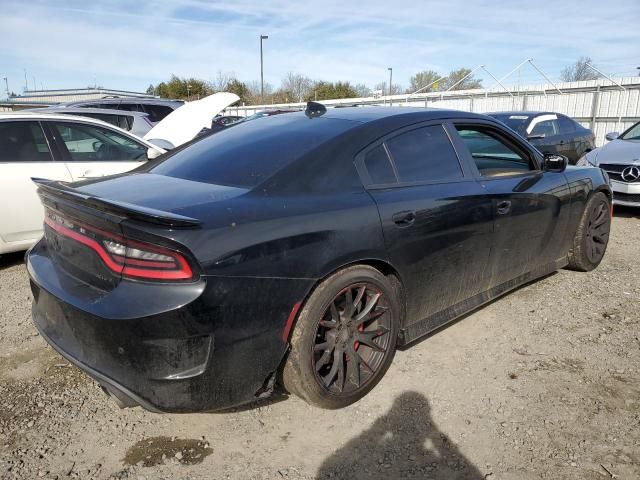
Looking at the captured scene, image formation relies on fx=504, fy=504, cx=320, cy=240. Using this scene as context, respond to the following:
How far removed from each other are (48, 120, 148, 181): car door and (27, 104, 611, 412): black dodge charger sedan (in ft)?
7.97

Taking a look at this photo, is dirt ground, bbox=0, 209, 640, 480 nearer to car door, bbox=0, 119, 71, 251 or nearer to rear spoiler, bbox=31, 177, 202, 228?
rear spoiler, bbox=31, 177, 202, 228

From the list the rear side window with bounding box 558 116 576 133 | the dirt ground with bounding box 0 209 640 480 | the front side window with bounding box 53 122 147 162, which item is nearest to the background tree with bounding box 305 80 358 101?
the rear side window with bounding box 558 116 576 133

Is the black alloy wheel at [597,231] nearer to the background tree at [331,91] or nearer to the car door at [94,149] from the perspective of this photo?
the car door at [94,149]

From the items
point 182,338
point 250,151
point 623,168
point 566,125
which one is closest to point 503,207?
point 250,151

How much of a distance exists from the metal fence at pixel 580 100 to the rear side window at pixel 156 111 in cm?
1278

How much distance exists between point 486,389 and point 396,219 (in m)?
1.14

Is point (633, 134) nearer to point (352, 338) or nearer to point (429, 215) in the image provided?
point (429, 215)

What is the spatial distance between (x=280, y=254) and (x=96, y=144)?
4.13 metres

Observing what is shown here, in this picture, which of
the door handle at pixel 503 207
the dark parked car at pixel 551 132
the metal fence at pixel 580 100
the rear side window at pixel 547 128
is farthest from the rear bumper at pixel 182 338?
the metal fence at pixel 580 100

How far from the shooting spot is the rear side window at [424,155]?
2.96m

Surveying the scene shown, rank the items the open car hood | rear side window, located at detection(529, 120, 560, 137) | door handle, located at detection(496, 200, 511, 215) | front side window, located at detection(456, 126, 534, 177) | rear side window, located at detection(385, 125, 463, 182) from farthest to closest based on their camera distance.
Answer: rear side window, located at detection(529, 120, 560, 137) < the open car hood < front side window, located at detection(456, 126, 534, 177) < door handle, located at detection(496, 200, 511, 215) < rear side window, located at detection(385, 125, 463, 182)

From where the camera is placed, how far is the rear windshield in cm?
263

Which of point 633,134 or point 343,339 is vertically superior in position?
point 633,134

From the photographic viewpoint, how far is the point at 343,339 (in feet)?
8.66
